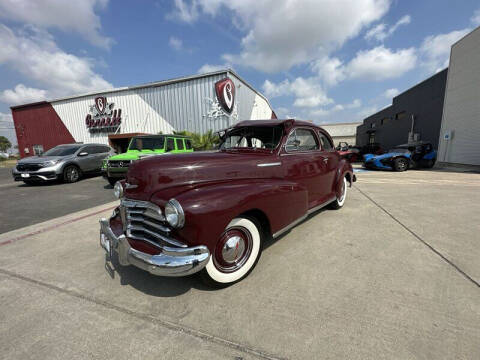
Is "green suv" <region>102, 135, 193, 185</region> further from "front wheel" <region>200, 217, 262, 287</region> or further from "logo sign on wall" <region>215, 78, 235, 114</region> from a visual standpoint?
"logo sign on wall" <region>215, 78, 235, 114</region>

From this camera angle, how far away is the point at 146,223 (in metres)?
1.96

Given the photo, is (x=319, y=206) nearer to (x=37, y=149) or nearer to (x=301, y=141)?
(x=301, y=141)

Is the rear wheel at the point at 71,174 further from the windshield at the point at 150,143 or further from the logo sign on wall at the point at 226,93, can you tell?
the logo sign on wall at the point at 226,93

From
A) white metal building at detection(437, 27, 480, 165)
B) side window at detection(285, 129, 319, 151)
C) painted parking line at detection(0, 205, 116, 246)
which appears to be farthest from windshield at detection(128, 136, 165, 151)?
white metal building at detection(437, 27, 480, 165)

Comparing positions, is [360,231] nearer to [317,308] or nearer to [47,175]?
[317,308]

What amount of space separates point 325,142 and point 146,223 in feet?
11.6

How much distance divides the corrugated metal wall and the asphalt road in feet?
31.3

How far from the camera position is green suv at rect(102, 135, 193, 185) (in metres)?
6.61

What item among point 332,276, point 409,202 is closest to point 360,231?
point 332,276

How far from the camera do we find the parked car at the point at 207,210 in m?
1.73

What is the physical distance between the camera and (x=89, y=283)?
2.17m

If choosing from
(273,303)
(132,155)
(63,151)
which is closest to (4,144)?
(63,151)

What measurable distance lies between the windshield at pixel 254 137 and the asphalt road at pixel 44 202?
410 cm

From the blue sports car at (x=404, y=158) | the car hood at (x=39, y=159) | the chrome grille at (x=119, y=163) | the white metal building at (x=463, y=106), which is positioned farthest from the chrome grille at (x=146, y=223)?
the white metal building at (x=463, y=106)
